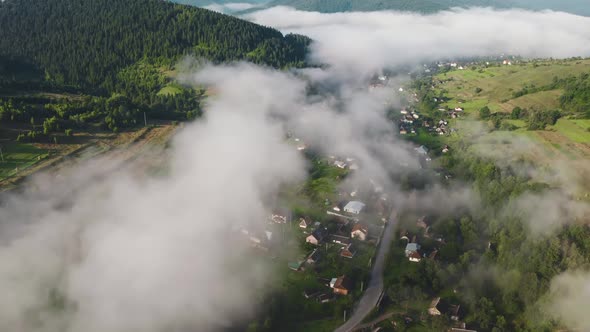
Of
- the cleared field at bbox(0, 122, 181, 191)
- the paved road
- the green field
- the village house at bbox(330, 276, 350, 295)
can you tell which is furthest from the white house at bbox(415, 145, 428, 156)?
the green field

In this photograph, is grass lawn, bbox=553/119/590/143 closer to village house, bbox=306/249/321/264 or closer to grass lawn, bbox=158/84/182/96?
village house, bbox=306/249/321/264

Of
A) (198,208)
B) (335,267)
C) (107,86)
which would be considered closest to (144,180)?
(198,208)

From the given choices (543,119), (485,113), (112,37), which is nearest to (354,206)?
(543,119)

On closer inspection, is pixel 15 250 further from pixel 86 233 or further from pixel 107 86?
pixel 107 86

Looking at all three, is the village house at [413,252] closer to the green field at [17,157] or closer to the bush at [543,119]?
the bush at [543,119]

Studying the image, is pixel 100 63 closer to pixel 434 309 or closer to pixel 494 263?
pixel 434 309

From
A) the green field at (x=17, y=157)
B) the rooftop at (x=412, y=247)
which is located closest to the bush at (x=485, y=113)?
the rooftop at (x=412, y=247)
